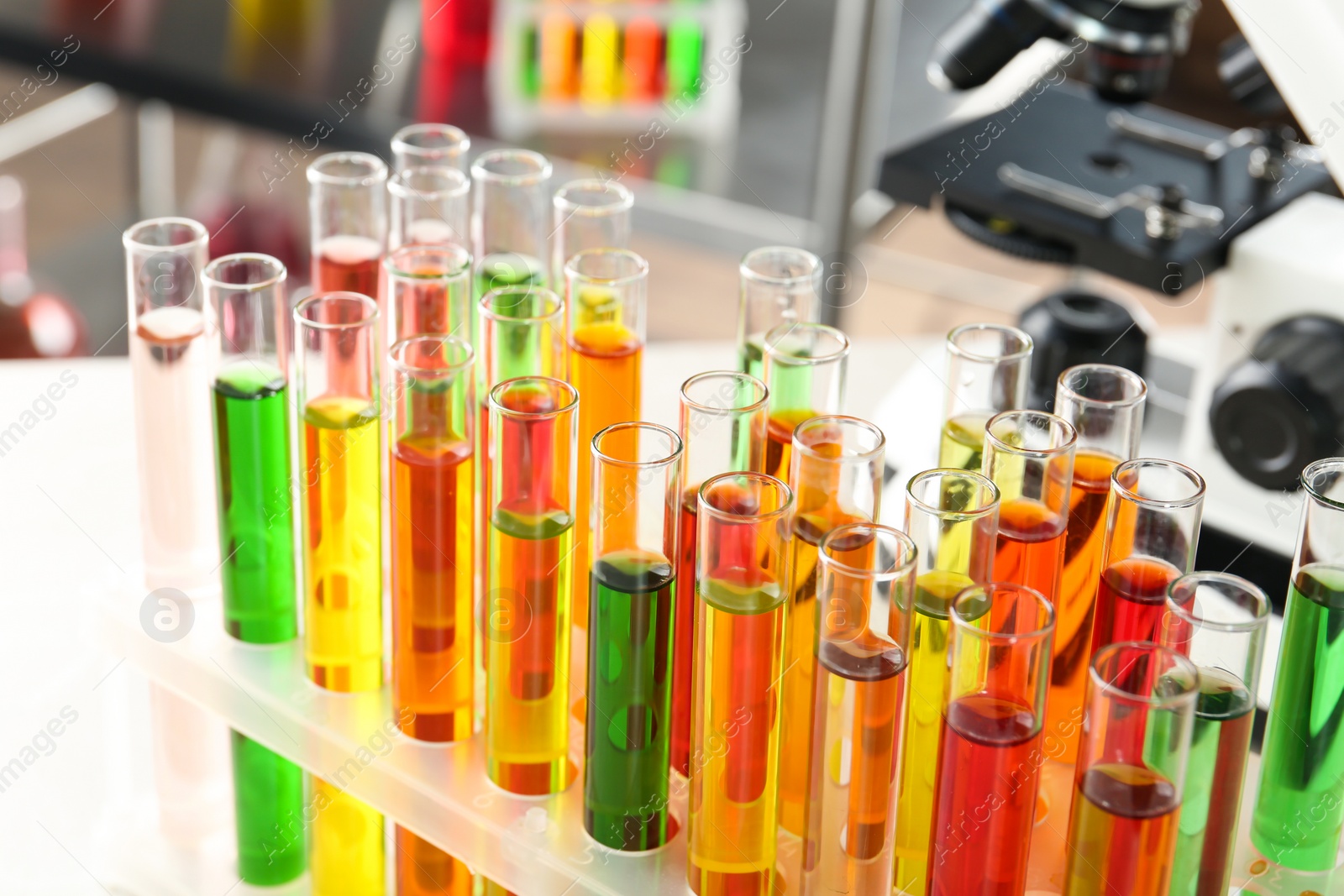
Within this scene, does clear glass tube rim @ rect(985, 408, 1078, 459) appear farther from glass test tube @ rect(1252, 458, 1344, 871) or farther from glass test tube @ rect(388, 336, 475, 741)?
glass test tube @ rect(388, 336, 475, 741)

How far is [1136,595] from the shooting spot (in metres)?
0.74

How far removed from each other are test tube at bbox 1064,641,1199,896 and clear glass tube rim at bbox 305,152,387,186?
548mm

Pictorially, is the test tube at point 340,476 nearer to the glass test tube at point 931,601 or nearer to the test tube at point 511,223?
the test tube at point 511,223

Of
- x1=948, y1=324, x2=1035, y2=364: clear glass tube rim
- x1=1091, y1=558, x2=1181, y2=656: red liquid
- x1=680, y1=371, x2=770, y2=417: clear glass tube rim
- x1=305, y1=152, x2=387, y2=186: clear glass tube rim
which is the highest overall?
x1=305, y1=152, x2=387, y2=186: clear glass tube rim

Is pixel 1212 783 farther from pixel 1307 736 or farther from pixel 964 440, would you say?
pixel 964 440

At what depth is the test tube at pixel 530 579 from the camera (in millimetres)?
768

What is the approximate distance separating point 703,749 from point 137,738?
0.47 metres

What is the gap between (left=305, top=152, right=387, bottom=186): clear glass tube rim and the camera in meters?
0.97

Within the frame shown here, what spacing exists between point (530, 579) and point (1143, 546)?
0.97 ft

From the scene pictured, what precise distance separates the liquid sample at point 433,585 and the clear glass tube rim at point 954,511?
0.77 ft

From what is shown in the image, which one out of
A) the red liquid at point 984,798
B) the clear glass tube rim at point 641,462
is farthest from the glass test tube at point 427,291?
the red liquid at point 984,798

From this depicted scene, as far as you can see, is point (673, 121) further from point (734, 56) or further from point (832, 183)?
point (832, 183)

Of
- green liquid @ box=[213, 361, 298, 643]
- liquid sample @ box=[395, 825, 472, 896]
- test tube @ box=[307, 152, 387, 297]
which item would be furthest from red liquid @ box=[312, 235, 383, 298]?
liquid sample @ box=[395, 825, 472, 896]

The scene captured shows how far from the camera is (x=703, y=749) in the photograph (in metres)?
0.73
